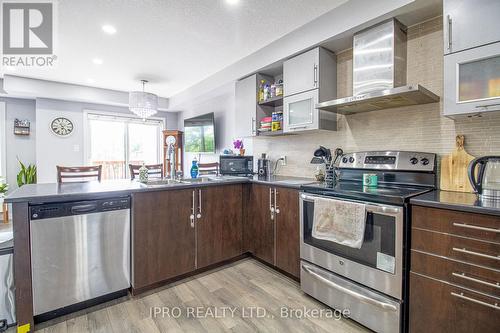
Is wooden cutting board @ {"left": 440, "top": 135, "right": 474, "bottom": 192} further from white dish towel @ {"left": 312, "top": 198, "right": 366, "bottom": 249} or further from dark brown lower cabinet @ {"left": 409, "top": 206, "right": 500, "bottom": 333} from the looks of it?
white dish towel @ {"left": 312, "top": 198, "right": 366, "bottom": 249}

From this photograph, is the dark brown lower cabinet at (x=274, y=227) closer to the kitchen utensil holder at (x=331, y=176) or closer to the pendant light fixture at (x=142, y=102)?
the kitchen utensil holder at (x=331, y=176)

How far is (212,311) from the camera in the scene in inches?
75.7

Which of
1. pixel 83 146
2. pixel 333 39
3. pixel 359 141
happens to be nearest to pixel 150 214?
pixel 359 141

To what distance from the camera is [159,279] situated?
7.22 ft

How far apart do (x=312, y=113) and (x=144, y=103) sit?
2731 millimetres

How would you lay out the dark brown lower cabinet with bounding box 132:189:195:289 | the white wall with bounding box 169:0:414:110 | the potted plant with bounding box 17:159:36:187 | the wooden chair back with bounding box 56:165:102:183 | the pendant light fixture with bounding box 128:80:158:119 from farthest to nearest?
1. the potted plant with bounding box 17:159:36:187
2. the pendant light fixture with bounding box 128:80:158:119
3. the wooden chair back with bounding box 56:165:102:183
4. the dark brown lower cabinet with bounding box 132:189:195:289
5. the white wall with bounding box 169:0:414:110

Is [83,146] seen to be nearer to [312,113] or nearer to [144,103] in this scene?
[144,103]

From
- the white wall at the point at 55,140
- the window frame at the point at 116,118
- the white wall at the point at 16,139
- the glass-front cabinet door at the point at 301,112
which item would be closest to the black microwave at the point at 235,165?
the glass-front cabinet door at the point at 301,112

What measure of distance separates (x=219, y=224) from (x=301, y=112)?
4.76 feet

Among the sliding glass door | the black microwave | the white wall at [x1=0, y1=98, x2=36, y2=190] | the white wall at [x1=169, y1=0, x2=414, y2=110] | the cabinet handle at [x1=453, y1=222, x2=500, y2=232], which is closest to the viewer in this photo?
the cabinet handle at [x1=453, y1=222, x2=500, y2=232]

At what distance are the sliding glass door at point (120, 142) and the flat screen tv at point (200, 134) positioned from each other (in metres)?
1.25

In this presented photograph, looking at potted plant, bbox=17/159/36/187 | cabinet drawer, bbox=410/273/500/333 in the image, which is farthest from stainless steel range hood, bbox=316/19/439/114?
potted plant, bbox=17/159/36/187

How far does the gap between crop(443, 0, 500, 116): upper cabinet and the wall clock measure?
237 inches

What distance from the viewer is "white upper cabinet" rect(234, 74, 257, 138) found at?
3195 millimetres
